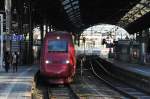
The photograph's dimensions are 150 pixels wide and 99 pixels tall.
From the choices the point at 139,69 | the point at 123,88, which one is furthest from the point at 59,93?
the point at 139,69

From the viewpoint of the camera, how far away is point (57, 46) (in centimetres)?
3709

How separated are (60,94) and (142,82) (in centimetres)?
765

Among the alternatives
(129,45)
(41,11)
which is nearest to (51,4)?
(41,11)

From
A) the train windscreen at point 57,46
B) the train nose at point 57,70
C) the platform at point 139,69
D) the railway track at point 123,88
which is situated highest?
the train windscreen at point 57,46

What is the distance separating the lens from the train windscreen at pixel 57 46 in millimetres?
36719

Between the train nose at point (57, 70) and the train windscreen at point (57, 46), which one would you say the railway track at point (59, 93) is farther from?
the train windscreen at point (57, 46)

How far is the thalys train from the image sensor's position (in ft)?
117

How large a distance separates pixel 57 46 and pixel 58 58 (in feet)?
4.48

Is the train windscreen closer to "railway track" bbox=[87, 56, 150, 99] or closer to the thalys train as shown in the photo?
the thalys train


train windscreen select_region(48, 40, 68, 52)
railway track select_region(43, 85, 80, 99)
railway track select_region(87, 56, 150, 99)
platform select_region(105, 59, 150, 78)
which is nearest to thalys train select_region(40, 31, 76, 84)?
train windscreen select_region(48, 40, 68, 52)

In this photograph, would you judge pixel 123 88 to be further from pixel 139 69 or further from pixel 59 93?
pixel 139 69

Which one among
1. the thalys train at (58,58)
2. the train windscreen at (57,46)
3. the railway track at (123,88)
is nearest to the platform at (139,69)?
the railway track at (123,88)

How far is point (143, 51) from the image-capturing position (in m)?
71.0

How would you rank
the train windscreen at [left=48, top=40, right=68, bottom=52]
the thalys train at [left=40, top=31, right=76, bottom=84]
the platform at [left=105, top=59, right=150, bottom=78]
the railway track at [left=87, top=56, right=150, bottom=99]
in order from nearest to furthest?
the railway track at [left=87, top=56, right=150, bottom=99], the thalys train at [left=40, top=31, right=76, bottom=84], the train windscreen at [left=48, top=40, right=68, bottom=52], the platform at [left=105, top=59, right=150, bottom=78]
